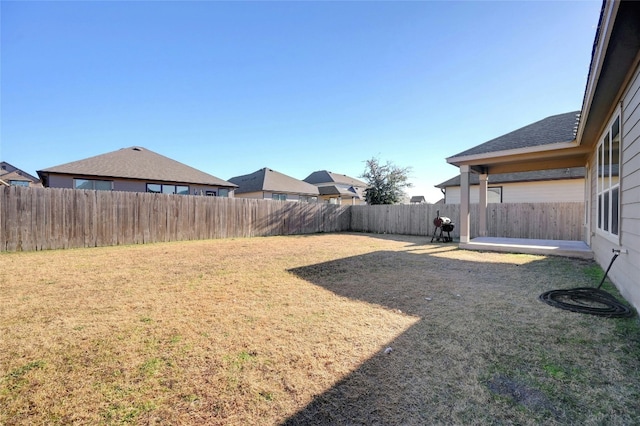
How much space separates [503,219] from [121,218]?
15.0 meters

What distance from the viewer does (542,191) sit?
1433cm

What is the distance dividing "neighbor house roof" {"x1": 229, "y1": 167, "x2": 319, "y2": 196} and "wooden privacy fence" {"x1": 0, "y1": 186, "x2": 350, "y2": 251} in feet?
31.3

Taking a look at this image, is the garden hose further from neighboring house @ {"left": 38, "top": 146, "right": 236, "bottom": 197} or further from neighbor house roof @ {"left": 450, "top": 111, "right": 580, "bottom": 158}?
neighboring house @ {"left": 38, "top": 146, "right": 236, "bottom": 197}

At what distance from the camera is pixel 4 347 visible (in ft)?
7.88

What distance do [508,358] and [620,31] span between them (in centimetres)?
331

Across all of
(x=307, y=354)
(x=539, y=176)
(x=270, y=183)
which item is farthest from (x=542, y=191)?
(x=270, y=183)

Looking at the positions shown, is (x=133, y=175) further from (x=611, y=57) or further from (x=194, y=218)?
(x=611, y=57)

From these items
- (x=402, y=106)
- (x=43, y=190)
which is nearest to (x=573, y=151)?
(x=402, y=106)

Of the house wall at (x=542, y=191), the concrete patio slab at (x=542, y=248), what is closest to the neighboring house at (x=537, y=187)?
the house wall at (x=542, y=191)

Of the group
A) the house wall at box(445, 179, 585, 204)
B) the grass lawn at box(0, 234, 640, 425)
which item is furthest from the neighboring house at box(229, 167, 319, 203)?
the grass lawn at box(0, 234, 640, 425)

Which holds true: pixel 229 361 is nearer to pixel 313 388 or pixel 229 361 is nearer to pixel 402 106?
pixel 313 388

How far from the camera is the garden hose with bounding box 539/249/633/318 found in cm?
315

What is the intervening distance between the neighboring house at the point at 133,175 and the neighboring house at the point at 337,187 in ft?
44.9

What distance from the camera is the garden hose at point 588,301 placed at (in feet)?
10.3
